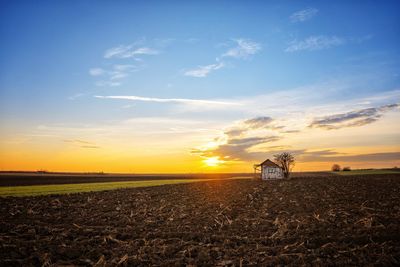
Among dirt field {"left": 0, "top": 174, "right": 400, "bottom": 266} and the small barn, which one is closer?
dirt field {"left": 0, "top": 174, "right": 400, "bottom": 266}

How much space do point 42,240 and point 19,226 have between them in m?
4.06

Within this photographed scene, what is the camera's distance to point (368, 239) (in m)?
11.6

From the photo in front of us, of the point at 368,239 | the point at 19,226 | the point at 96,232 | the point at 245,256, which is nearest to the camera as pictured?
the point at 245,256

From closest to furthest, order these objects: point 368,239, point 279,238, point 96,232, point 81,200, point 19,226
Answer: point 368,239, point 279,238, point 96,232, point 19,226, point 81,200

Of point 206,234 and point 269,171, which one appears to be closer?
point 206,234

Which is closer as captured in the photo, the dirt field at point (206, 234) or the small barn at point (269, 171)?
the dirt field at point (206, 234)

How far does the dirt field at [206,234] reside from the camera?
393 inches

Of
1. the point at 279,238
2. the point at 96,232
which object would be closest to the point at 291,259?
the point at 279,238

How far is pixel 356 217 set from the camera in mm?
16609

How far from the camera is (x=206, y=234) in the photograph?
13617 mm

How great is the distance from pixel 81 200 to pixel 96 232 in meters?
14.5

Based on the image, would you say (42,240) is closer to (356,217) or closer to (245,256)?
(245,256)

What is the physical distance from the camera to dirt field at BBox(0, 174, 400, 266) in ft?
32.8

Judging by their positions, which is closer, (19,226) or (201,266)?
(201,266)
